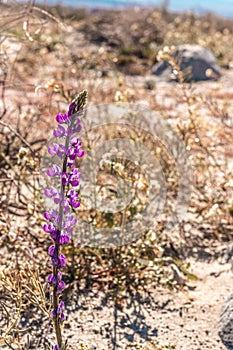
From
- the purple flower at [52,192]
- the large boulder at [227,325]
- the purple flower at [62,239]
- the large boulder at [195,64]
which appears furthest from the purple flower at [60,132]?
the large boulder at [195,64]

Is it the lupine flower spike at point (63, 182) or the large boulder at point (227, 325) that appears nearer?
the lupine flower spike at point (63, 182)

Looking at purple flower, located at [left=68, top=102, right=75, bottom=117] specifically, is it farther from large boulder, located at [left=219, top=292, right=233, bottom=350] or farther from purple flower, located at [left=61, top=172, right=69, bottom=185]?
large boulder, located at [left=219, top=292, right=233, bottom=350]

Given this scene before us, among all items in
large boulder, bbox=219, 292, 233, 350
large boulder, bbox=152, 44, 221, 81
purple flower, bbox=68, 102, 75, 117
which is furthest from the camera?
large boulder, bbox=152, 44, 221, 81

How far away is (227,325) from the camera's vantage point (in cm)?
225

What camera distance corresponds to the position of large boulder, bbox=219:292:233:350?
2225mm

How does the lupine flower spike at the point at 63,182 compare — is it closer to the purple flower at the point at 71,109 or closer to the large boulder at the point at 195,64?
the purple flower at the point at 71,109

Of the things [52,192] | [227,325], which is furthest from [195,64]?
[52,192]

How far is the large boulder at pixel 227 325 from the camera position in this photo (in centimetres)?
222

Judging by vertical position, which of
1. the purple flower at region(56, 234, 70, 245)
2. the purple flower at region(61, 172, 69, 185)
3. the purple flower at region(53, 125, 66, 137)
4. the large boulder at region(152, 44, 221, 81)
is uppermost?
the large boulder at region(152, 44, 221, 81)

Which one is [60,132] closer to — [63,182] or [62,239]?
[63,182]

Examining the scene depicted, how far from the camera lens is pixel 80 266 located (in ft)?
8.50

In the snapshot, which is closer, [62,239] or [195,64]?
[62,239]

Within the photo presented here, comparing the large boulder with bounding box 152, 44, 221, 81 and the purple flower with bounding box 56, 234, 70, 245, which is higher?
the large boulder with bounding box 152, 44, 221, 81

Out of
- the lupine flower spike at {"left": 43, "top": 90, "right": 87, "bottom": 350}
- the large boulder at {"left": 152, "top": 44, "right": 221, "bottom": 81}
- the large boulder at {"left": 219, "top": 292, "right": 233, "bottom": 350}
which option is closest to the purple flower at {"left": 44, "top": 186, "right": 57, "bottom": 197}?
the lupine flower spike at {"left": 43, "top": 90, "right": 87, "bottom": 350}
